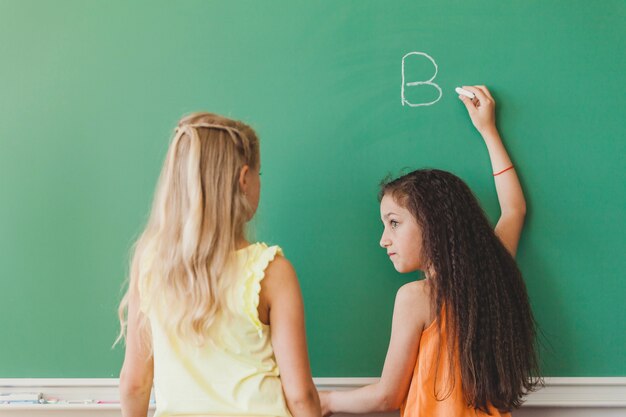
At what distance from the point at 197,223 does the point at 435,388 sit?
635 mm

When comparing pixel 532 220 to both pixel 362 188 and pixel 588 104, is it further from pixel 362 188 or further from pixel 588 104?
pixel 362 188

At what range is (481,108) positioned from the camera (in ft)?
5.26

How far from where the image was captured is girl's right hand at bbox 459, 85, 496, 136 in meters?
1.60

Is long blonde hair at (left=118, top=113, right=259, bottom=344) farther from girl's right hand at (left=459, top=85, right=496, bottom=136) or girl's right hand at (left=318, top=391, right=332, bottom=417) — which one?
girl's right hand at (left=459, top=85, right=496, bottom=136)

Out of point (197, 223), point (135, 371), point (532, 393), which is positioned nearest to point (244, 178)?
point (197, 223)

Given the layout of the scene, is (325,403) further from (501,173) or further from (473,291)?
(501,173)

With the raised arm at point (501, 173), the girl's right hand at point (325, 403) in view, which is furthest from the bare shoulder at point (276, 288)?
the raised arm at point (501, 173)

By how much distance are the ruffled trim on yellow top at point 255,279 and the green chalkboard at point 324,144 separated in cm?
37

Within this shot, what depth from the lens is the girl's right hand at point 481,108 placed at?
1.60 metres

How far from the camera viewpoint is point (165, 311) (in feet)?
4.13

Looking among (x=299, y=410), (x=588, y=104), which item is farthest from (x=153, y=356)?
(x=588, y=104)

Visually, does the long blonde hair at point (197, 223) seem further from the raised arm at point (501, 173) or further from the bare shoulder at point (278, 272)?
the raised arm at point (501, 173)

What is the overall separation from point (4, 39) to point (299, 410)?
121cm

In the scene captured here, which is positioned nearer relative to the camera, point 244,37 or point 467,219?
point 467,219
